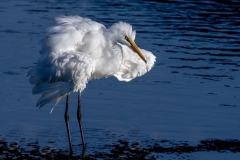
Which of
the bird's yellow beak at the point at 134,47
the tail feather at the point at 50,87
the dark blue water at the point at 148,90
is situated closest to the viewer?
the tail feather at the point at 50,87

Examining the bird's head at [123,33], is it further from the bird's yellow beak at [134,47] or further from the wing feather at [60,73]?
the wing feather at [60,73]

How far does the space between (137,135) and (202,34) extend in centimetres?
948

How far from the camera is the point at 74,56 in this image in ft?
36.3

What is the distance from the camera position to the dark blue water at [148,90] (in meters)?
12.2

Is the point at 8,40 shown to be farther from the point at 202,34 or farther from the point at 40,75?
the point at 40,75

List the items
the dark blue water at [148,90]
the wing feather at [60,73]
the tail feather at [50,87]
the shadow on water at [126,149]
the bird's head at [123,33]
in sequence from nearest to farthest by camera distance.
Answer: the shadow on water at [126,149], the wing feather at [60,73], the tail feather at [50,87], the bird's head at [123,33], the dark blue water at [148,90]

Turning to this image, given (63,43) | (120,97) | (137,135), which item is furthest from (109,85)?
(63,43)

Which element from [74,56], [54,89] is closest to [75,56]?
[74,56]

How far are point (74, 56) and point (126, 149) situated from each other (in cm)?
167

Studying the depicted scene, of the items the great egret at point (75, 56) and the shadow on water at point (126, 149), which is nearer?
the shadow on water at point (126, 149)

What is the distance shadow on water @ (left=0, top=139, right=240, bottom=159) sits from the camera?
1088cm

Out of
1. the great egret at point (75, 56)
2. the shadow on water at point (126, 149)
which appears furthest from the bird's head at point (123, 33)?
the shadow on water at point (126, 149)

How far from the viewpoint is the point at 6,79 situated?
1541cm

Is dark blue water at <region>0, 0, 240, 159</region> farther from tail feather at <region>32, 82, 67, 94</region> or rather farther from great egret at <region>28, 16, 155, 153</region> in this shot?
tail feather at <region>32, 82, 67, 94</region>
